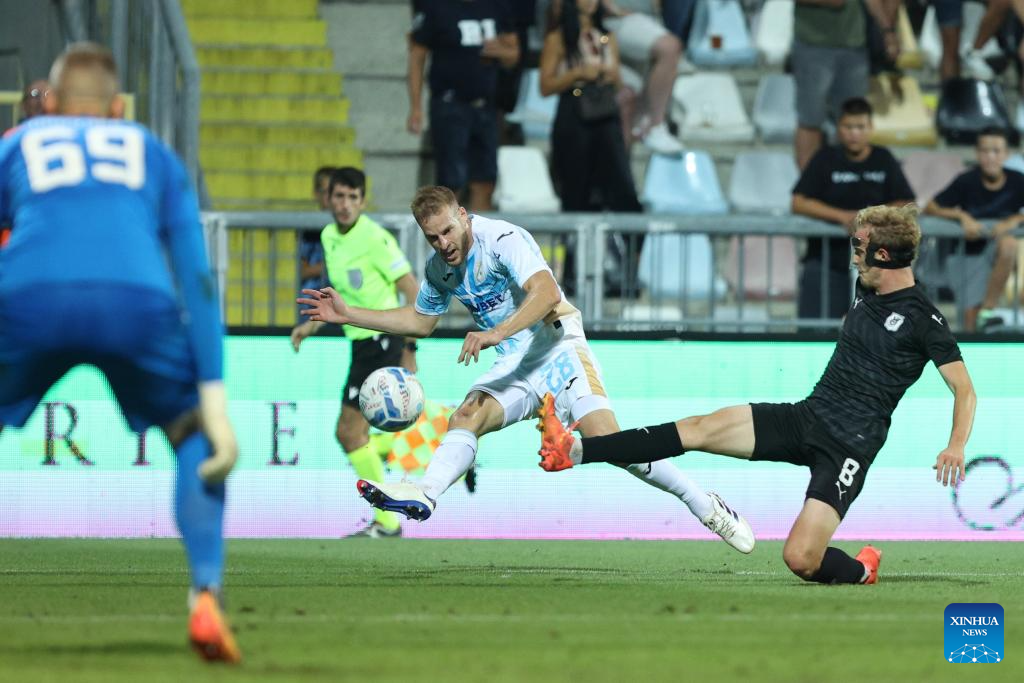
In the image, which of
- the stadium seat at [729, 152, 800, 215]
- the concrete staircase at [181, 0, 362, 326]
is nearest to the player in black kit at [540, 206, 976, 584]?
the stadium seat at [729, 152, 800, 215]

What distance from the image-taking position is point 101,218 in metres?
5.34

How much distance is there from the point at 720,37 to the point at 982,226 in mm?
5723

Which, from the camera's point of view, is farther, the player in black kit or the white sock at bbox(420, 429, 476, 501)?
the white sock at bbox(420, 429, 476, 501)

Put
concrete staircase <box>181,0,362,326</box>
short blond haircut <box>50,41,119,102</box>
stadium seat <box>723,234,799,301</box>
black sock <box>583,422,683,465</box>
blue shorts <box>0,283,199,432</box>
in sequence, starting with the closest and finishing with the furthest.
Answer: blue shorts <box>0,283,199,432</box> → short blond haircut <box>50,41,119,102</box> → black sock <box>583,422,683,465</box> → stadium seat <box>723,234,799,301</box> → concrete staircase <box>181,0,362,326</box>

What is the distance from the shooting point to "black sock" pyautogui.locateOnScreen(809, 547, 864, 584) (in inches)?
333

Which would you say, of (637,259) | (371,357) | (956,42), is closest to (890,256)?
(371,357)

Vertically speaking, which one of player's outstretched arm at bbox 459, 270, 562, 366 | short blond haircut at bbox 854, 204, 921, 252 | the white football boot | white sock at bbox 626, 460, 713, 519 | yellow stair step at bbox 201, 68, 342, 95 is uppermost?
yellow stair step at bbox 201, 68, 342, 95

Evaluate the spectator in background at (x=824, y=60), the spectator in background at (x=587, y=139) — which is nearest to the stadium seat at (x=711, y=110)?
the spectator in background at (x=824, y=60)

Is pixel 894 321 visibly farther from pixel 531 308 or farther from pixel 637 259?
pixel 637 259

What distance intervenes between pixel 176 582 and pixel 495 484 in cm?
438

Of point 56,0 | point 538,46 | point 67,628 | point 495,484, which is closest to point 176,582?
point 67,628

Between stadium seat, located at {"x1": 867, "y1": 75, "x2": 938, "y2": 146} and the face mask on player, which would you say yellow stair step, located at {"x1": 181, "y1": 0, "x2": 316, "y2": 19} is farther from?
the face mask on player

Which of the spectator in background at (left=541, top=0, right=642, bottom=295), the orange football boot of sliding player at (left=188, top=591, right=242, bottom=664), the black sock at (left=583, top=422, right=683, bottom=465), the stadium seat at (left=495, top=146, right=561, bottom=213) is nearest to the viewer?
the orange football boot of sliding player at (left=188, top=591, right=242, bottom=664)

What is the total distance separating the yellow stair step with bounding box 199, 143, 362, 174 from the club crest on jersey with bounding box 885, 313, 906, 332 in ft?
31.7
